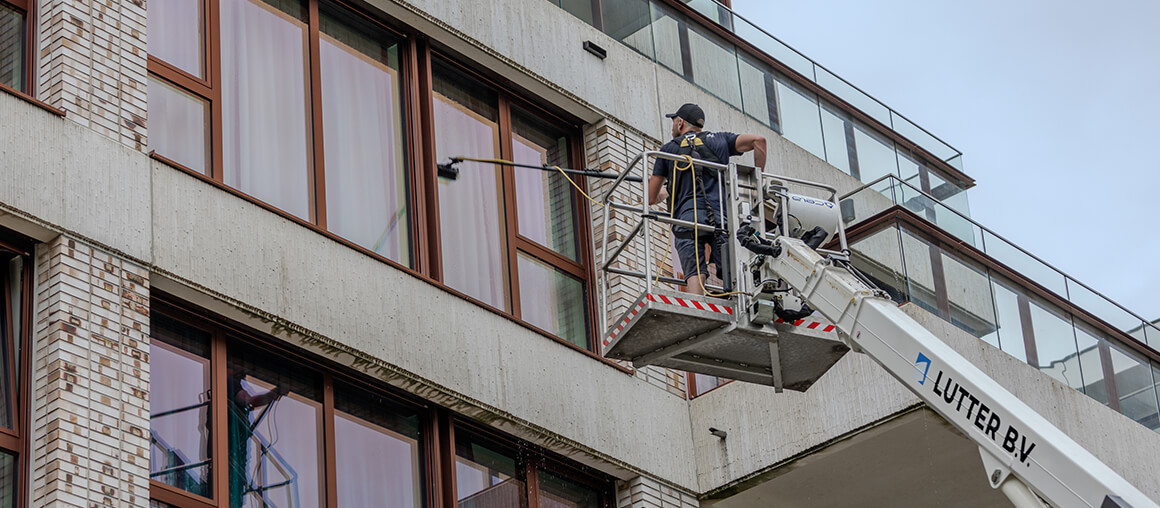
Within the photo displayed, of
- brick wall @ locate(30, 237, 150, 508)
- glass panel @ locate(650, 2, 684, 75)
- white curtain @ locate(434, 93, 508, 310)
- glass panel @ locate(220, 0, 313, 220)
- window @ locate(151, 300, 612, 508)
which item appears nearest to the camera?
brick wall @ locate(30, 237, 150, 508)

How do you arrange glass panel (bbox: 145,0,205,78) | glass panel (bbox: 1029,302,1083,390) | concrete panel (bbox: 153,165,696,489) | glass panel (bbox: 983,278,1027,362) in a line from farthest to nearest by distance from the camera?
glass panel (bbox: 1029,302,1083,390)
glass panel (bbox: 983,278,1027,362)
glass panel (bbox: 145,0,205,78)
concrete panel (bbox: 153,165,696,489)

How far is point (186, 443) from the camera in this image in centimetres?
1541

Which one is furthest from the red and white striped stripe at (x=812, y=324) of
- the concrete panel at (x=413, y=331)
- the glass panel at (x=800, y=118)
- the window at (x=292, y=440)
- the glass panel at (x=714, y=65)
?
the glass panel at (x=800, y=118)

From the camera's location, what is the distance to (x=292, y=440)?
54.0 ft

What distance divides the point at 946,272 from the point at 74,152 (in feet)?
27.6

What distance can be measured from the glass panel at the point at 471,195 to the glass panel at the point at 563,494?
6.05 feet

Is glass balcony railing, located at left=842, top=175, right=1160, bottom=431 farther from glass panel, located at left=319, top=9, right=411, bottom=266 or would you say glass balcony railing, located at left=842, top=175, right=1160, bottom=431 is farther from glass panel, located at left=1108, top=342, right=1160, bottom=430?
glass panel, located at left=319, top=9, right=411, bottom=266

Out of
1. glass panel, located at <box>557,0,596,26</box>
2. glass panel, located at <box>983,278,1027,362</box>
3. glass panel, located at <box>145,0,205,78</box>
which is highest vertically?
glass panel, located at <box>557,0,596,26</box>

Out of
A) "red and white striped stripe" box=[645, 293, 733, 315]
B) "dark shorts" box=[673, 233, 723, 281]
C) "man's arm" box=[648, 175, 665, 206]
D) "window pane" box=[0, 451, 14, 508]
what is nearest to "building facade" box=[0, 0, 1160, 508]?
"window pane" box=[0, 451, 14, 508]

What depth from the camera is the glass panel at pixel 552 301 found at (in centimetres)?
1975

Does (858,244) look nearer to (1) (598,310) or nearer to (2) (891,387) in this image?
(2) (891,387)

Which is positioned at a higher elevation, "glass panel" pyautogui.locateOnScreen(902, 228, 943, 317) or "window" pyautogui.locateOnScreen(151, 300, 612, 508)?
"glass panel" pyautogui.locateOnScreen(902, 228, 943, 317)

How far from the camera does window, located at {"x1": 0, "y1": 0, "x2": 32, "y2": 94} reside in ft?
51.5

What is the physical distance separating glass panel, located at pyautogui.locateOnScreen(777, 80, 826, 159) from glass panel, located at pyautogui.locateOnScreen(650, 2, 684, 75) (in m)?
1.75
